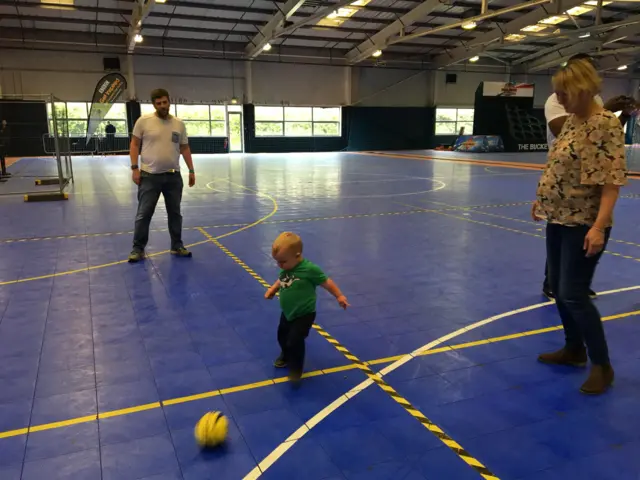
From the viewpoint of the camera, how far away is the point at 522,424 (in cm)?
288

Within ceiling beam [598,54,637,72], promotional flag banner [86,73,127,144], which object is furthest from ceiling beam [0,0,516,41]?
ceiling beam [598,54,637,72]

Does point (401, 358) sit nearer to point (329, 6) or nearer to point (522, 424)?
point (522, 424)

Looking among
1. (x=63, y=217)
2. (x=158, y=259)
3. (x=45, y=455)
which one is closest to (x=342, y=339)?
(x=45, y=455)

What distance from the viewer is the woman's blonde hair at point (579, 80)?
9.37ft

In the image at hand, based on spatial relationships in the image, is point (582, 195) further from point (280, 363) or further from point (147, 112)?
point (147, 112)

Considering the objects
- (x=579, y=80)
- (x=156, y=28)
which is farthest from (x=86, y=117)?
(x=579, y=80)

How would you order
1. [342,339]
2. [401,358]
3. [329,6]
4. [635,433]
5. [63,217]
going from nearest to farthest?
[635,433]
[401,358]
[342,339]
[63,217]
[329,6]

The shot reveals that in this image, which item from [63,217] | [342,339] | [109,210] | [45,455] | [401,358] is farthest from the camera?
[109,210]

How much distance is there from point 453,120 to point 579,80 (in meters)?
36.9

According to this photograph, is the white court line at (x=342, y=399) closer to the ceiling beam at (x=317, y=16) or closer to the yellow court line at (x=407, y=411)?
the yellow court line at (x=407, y=411)

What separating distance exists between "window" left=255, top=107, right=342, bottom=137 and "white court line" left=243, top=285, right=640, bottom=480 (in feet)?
99.1

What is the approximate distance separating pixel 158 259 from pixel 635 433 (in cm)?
509

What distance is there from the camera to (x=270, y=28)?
1035 inches

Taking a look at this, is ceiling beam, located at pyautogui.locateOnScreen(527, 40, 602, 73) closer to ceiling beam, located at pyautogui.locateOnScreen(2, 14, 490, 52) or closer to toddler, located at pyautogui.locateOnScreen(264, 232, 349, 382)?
ceiling beam, located at pyautogui.locateOnScreen(2, 14, 490, 52)
